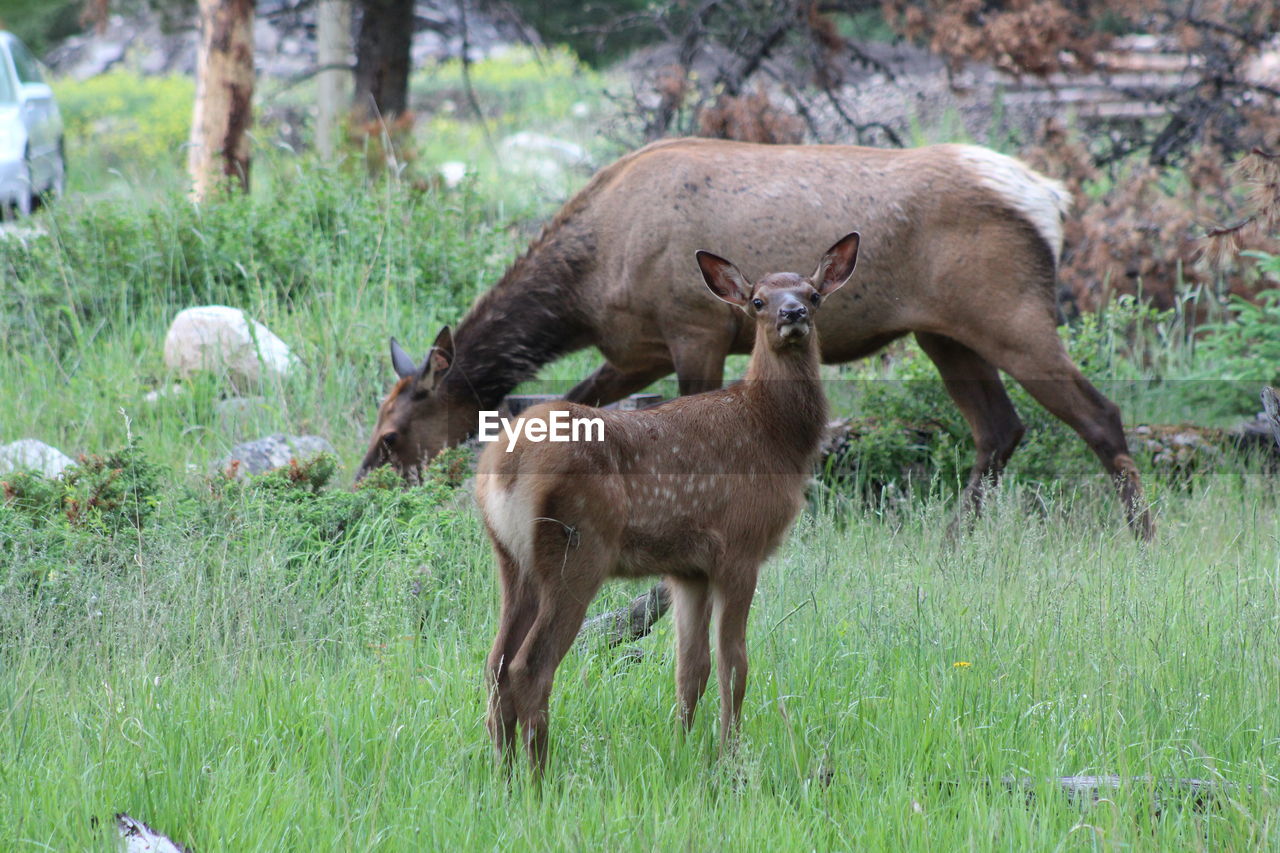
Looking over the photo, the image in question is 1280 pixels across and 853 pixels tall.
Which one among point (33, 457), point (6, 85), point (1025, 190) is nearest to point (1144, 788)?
point (1025, 190)

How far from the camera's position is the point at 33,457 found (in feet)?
24.5

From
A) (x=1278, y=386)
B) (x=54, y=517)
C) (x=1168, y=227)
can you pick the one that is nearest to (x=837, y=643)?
(x=54, y=517)

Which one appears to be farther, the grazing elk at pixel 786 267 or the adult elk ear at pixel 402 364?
the adult elk ear at pixel 402 364

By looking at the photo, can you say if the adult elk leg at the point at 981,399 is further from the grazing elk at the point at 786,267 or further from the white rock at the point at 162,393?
the white rock at the point at 162,393

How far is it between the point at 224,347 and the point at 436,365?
2.16 meters

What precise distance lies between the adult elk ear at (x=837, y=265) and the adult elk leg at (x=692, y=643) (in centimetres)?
120

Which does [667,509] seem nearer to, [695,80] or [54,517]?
[54,517]

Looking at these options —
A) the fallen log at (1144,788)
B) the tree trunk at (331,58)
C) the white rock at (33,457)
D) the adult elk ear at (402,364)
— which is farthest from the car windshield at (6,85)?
the fallen log at (1144,788)

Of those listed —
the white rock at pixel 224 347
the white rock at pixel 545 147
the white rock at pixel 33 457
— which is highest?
the white rock at pixel 545 147

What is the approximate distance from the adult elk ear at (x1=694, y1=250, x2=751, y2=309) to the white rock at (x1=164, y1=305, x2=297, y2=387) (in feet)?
15.1

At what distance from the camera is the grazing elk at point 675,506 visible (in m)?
4.08

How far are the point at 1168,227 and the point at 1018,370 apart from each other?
13.1 feet

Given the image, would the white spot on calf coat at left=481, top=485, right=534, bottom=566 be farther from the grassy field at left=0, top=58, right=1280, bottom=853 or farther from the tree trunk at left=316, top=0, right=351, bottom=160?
the tree trunk at left=316, top=0, right=351, bottom=160

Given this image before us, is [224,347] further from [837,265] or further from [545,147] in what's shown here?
[545,147]
